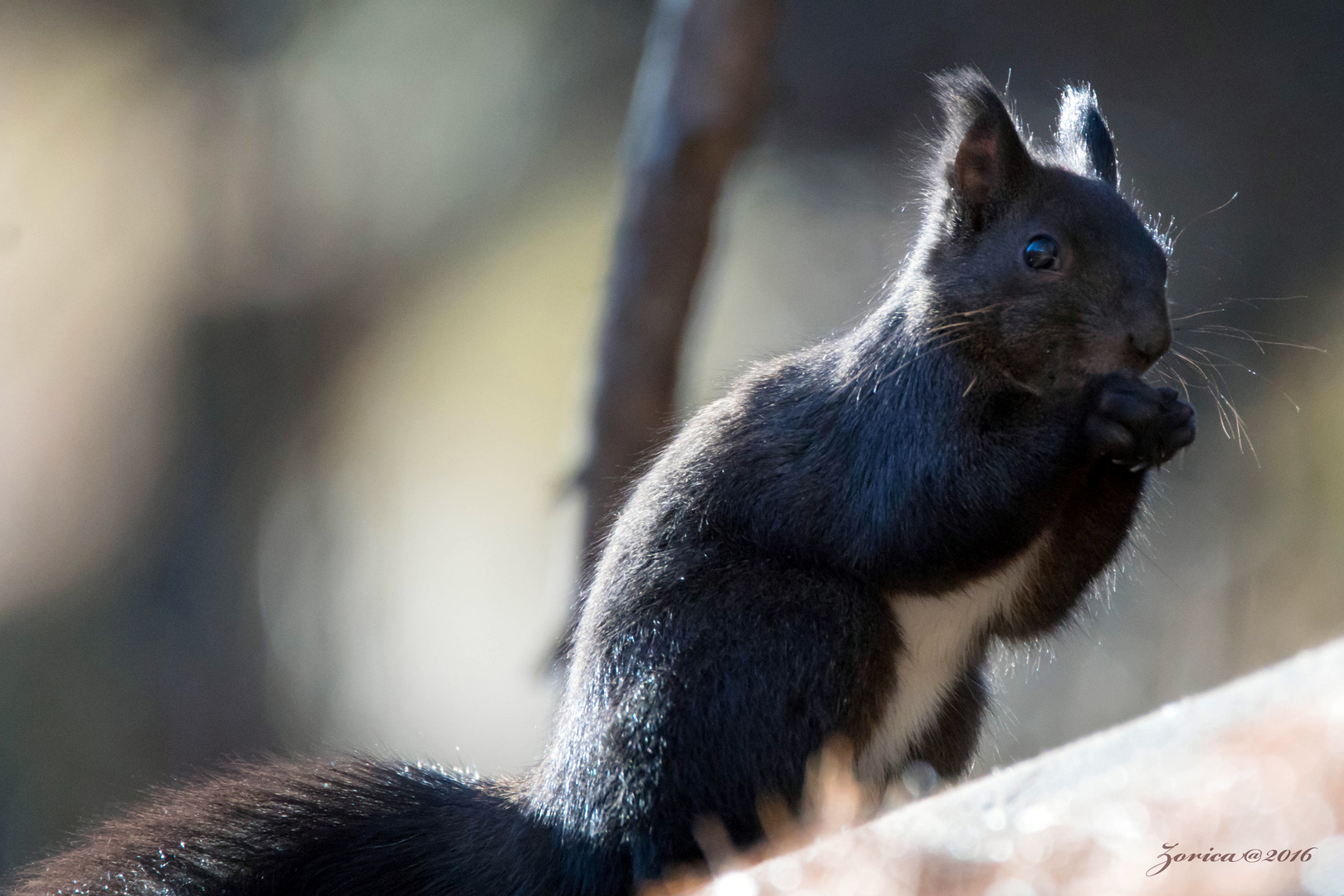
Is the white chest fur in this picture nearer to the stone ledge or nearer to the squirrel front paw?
the squirrel front paw

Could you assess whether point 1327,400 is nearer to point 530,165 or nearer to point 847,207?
point 847,207

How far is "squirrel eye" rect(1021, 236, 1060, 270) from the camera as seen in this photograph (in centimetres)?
304

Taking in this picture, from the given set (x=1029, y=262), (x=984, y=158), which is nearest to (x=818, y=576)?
(x=1029, y=262)

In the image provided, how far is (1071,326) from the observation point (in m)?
2.98

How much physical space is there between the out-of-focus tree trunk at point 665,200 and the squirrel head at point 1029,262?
226 centimetres

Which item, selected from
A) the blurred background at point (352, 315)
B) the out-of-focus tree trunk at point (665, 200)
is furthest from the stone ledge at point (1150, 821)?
the blurred background at point (352, 315)

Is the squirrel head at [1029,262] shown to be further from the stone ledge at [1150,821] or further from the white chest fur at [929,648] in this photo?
the stone ledge at [1150,821]

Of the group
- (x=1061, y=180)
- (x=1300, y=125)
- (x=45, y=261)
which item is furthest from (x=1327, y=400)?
(x=45, y=261)

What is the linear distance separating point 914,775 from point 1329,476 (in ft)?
14.8

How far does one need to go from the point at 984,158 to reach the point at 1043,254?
339 millimetres

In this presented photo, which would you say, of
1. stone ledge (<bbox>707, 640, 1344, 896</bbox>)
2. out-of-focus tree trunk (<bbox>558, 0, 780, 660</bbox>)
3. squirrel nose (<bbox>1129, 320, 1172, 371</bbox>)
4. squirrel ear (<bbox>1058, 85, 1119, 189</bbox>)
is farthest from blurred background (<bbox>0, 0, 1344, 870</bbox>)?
stone ledge (<bbox>707, 640, 1344, 896</bbox>)

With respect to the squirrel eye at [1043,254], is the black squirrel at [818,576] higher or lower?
lower

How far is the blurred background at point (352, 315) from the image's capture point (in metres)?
7.04

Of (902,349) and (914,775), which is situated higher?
(902,349)
